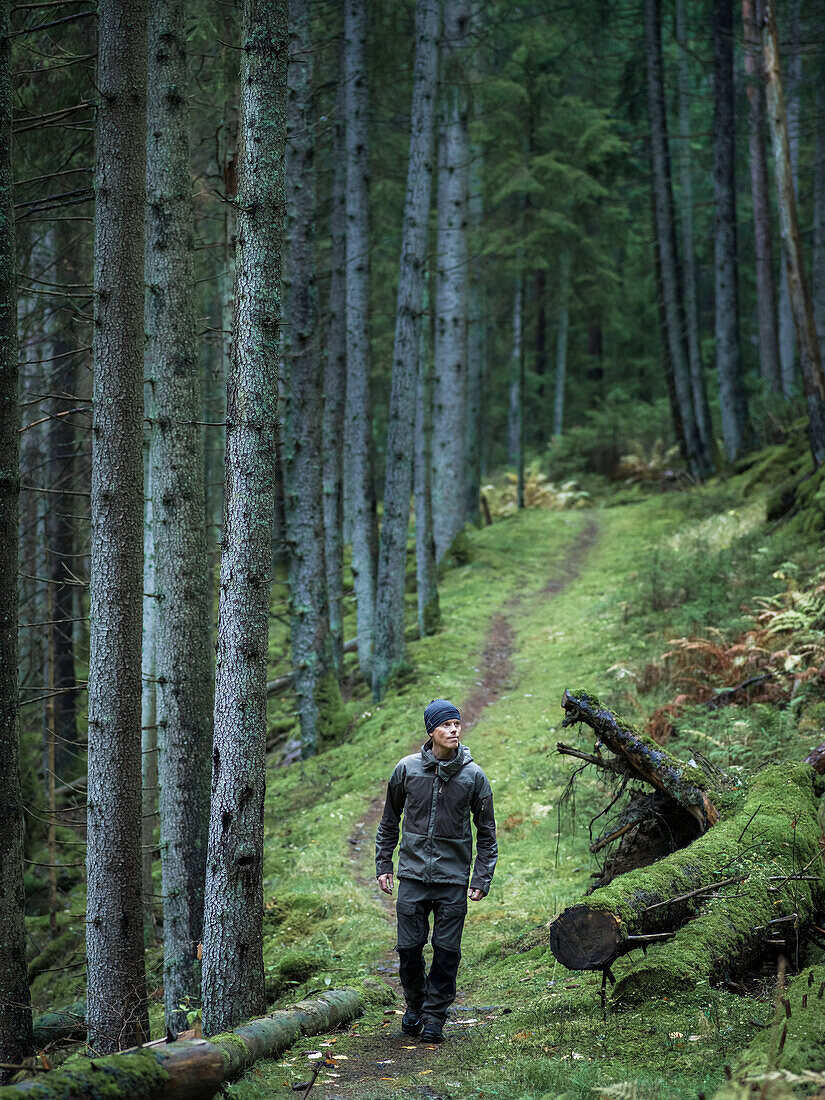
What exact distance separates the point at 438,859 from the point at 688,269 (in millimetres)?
27405

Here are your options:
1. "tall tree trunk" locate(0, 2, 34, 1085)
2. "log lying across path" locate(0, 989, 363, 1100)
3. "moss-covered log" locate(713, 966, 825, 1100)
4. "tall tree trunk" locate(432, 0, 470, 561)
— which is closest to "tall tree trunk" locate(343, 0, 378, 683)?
"tall tree trunk" locate(432, 0, 470, 561)

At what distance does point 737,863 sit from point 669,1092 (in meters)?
2.07

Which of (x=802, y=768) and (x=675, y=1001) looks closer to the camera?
(x=675, y=1001)

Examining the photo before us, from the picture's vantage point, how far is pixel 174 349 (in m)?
7.99

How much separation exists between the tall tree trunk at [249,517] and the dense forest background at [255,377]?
0.02 metres

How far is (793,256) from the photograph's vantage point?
46.0 feet

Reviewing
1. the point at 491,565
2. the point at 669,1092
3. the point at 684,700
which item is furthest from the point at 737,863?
the point at 491,565

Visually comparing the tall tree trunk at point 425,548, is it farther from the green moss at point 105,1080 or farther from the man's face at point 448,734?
the green moss at point 105,1080

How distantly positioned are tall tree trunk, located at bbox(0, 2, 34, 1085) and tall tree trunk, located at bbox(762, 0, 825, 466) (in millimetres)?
11240

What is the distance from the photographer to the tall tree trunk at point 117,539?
7.29 metres

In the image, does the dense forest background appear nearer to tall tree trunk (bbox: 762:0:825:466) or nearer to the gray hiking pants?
tall tree trunk (bbox: 762:0:825:466)

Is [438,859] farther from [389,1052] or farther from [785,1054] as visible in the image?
[785,1054]

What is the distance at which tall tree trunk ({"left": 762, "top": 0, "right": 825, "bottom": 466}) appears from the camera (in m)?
13.6

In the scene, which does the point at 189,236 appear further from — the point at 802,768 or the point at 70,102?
the point at 802,768
